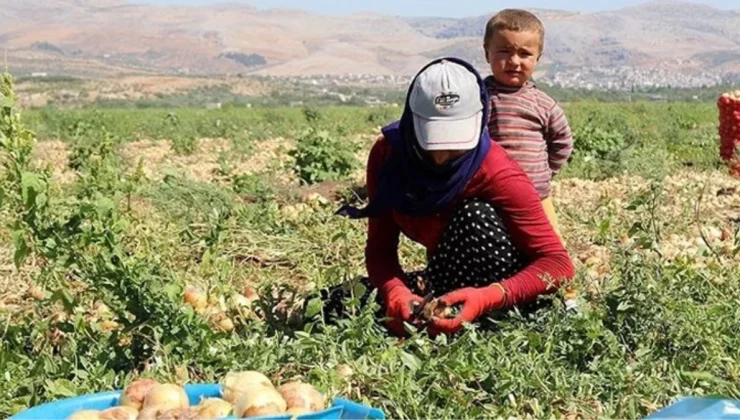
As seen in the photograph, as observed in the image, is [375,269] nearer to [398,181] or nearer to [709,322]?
[398,181]

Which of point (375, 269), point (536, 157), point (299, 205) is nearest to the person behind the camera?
point (375, 269)

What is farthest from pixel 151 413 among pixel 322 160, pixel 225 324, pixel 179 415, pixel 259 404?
pixel 322 160

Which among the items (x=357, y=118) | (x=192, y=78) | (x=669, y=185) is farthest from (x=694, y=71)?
(x=669, y=185)

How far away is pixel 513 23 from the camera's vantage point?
3641 mm

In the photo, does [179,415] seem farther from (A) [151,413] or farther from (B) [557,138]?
(B) [557,138]

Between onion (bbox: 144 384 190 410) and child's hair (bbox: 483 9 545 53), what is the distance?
1.94 metres

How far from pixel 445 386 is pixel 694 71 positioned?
548 ft

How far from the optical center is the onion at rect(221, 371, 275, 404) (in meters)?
2.27

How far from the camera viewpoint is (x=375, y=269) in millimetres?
3205

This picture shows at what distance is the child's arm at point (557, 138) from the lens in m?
3.82

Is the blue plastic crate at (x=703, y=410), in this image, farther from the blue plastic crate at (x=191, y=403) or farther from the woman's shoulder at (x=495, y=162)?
the woman's shoulder at (x=495, y=162)

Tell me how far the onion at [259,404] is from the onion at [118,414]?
225 mm

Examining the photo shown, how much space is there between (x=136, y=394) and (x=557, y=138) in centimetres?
211

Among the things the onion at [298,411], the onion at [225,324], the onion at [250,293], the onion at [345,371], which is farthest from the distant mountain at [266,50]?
the onion at [298,411]
